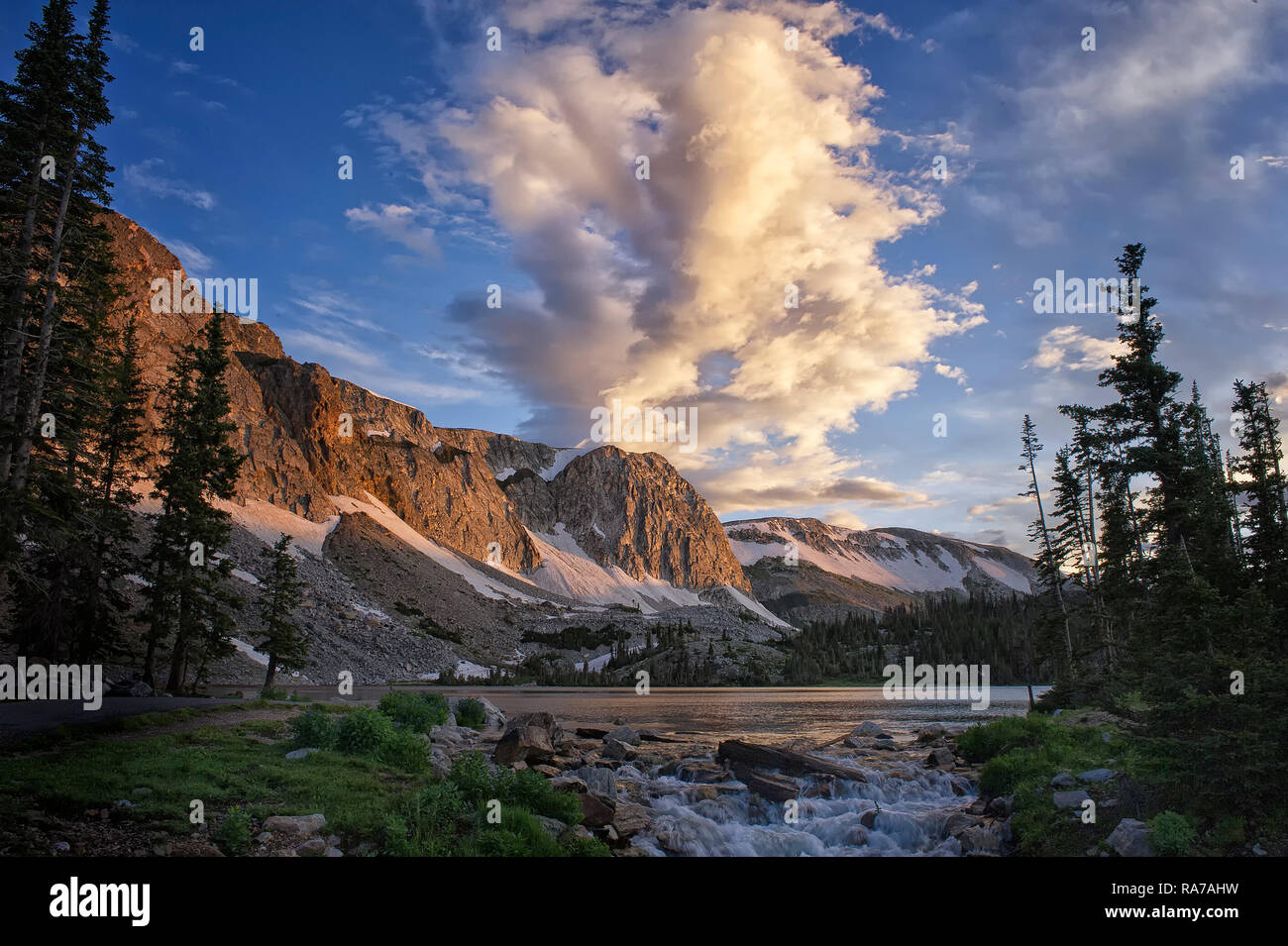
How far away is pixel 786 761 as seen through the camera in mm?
28000

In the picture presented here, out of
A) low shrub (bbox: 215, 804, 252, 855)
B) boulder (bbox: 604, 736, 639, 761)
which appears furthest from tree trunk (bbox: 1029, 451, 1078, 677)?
low shrub (bbox: 215, 804, 252, 855)

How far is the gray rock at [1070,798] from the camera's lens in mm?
17453

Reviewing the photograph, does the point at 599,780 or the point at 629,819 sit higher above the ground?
the point at 629,819

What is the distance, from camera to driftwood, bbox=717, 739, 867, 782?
27144mm

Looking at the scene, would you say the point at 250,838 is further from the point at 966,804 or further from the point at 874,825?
the point at 966,804

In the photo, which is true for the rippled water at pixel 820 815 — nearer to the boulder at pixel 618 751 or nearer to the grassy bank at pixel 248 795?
the boulder at pixel 618 751

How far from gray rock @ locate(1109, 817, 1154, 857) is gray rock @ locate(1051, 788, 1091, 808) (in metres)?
2.58

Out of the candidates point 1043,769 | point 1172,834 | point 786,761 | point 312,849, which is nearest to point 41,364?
point 312,849

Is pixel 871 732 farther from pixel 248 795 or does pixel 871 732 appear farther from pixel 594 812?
pixel 248 795

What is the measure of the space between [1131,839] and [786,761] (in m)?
15.1

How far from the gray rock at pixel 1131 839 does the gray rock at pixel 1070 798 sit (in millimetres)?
2577

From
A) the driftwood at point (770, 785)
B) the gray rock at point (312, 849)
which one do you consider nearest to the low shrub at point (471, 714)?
the driftwood at point (770, 785)
